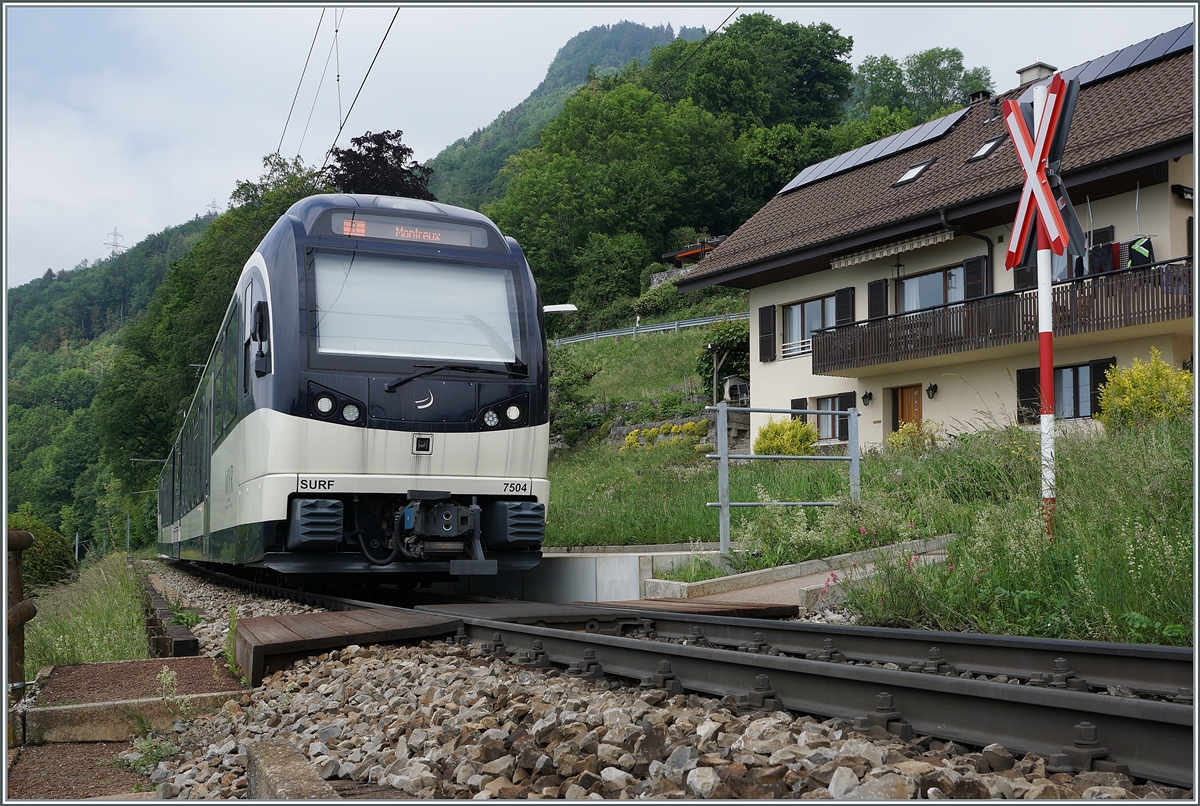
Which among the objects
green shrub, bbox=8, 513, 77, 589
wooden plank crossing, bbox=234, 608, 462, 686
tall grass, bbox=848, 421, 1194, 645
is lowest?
green shrub, bbox=8, 513, 77, 589

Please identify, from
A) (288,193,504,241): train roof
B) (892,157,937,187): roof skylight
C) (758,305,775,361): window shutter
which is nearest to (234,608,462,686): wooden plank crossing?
(288,193,504,241): train roof

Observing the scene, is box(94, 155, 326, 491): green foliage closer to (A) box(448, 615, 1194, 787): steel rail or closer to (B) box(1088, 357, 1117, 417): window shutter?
(B) box(1088, 357, 1117, 417): window shutter

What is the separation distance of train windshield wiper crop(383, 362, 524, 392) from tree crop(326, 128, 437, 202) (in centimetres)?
3311

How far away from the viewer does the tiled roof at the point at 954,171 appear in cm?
2183

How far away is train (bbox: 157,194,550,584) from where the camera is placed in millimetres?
8969

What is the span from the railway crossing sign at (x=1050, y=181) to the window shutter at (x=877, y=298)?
61.1ft

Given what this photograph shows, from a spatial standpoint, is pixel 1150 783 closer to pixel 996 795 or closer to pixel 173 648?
pixel 996 795

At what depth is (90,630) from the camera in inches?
319

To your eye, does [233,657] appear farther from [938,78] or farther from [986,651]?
[938,78]

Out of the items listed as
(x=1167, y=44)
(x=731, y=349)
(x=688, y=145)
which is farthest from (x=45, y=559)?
(x=688, y=145)

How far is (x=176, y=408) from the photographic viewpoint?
51.8 m

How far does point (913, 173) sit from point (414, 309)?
22.4m

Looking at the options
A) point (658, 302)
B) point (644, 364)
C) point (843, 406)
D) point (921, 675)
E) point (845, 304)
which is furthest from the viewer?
point (658, 302)

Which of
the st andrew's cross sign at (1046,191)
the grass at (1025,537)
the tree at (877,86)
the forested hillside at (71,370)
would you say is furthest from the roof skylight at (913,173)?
the tree at (877,86)
